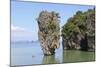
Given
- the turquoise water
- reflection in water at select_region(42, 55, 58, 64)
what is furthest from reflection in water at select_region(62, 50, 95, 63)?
reflection in water at select_region(42, 55, 58, 64)

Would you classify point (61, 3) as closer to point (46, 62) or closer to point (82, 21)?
point (82, 21)

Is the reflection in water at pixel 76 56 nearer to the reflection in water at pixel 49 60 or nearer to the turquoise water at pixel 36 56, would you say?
the turquoise water at pixel 36 56

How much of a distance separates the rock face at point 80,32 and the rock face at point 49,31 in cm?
12

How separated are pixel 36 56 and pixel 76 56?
588mm

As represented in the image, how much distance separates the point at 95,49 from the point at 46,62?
0.77 m

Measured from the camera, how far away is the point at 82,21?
10.6 ft

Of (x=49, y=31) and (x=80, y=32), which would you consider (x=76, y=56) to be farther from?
(x=49, y=31)

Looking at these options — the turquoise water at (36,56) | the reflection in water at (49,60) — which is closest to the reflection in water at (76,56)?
the turquoise water at (36,56)

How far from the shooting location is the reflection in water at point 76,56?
3145mm

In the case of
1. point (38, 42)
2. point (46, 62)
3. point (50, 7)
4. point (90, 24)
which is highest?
point (50, 7)
